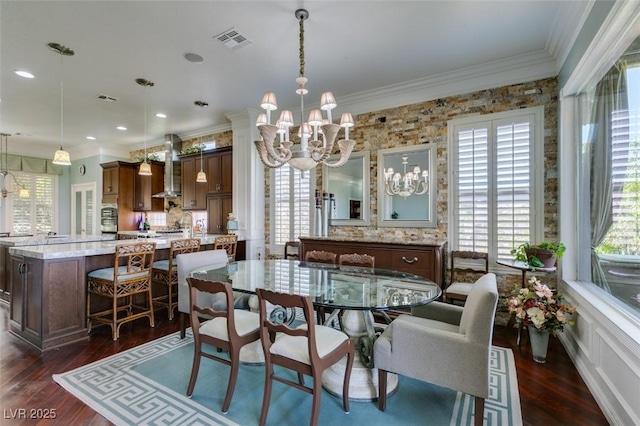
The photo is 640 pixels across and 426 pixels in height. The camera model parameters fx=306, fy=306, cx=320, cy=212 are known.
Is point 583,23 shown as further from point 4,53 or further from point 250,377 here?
point 4,53

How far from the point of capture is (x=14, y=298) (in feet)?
11.2

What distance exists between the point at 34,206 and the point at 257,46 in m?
8.70

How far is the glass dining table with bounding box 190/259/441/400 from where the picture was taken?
2.12 meters

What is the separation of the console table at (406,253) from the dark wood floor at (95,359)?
96 cm

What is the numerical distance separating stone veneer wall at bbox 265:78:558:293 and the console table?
0.58m

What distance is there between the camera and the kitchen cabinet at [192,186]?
20.4 feet

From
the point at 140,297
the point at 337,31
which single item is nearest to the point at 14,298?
the point at 140,297

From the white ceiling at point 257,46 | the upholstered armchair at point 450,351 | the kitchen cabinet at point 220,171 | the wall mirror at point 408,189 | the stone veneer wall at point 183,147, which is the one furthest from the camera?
the stone veneer wall at point 183,147

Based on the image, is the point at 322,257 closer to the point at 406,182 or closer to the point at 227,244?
the point at 406,182

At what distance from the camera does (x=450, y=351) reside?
1819mm

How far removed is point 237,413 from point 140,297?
274cm

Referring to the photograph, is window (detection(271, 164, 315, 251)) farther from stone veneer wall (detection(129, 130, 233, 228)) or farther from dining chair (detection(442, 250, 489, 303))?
dining chair (detection(442, 250, 489, 303))

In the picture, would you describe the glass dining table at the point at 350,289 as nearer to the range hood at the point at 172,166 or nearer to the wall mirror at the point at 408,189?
the wall mirror at the point at 408,189

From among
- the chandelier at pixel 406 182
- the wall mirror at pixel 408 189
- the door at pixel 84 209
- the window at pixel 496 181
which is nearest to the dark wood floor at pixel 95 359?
the window at pixel 496 181
